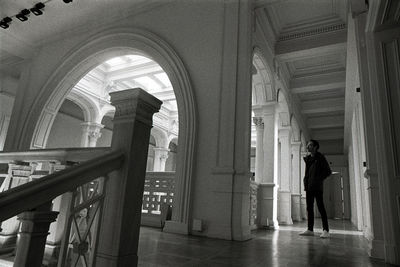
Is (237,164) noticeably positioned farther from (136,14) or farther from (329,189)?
(329,189)

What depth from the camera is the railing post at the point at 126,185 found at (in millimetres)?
1519

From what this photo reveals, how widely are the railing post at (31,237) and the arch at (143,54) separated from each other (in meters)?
3.08

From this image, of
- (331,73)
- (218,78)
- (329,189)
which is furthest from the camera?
(329,189)

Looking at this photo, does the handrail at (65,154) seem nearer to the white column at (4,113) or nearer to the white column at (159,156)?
the white column at (4,113)

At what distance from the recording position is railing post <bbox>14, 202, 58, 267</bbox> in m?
1.15

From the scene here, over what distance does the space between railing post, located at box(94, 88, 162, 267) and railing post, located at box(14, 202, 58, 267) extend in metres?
0.38

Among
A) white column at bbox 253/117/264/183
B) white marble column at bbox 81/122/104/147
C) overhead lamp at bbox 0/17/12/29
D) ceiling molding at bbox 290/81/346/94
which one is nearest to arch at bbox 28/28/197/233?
overhead lamp at bbox 0/17/12/29

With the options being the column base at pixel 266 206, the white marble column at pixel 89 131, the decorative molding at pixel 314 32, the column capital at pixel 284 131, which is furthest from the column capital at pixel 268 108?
the white marble column at pixel 89 131

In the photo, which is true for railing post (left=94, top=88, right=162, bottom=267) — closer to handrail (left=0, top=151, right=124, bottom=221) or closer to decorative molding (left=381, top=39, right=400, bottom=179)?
handrail (left=0, top=151, right=124, bottom=221)

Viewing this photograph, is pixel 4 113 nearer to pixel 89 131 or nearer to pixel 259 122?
pixel 89 131

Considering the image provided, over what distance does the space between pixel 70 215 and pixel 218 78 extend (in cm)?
350

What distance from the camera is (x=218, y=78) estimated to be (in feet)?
14.8

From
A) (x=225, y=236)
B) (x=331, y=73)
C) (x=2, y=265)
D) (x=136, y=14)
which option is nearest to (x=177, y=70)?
(x=136, y=14)

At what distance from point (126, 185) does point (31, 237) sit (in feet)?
1.72
